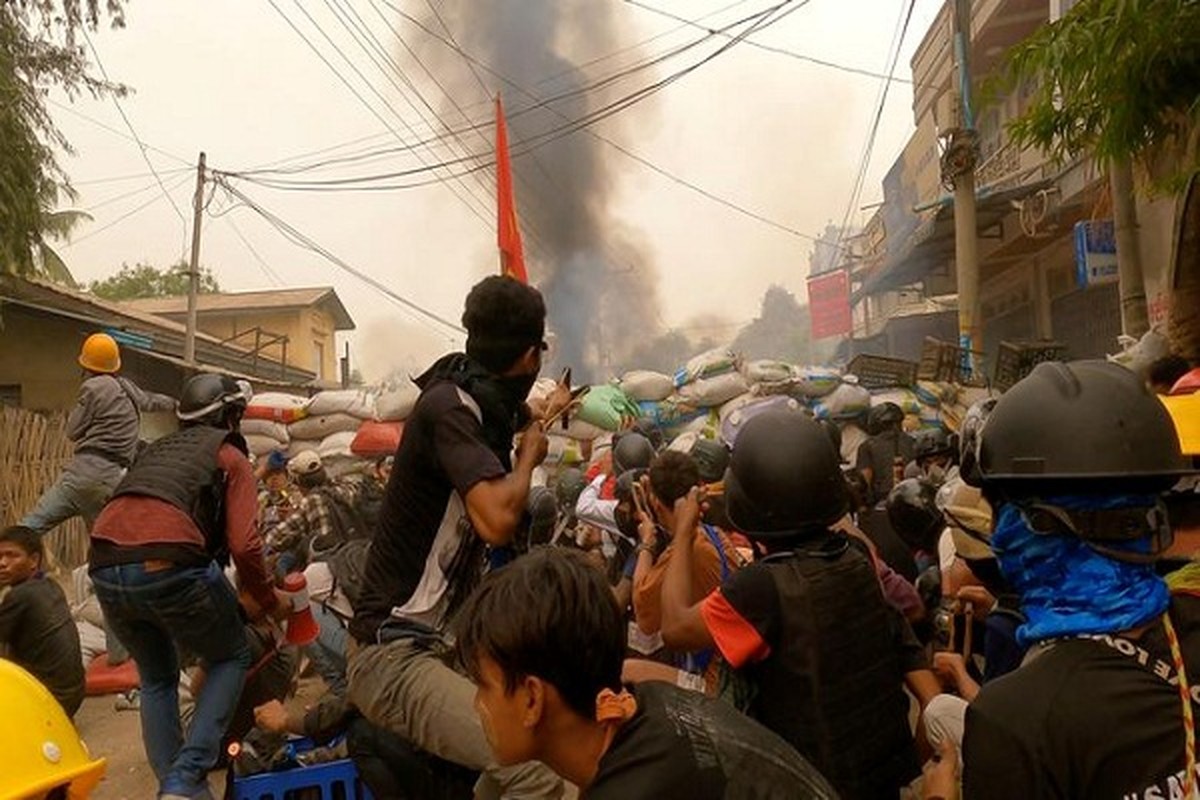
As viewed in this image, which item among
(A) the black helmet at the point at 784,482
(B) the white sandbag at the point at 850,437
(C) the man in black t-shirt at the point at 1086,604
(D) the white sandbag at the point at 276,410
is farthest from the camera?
(D) the white sandbag at the point at 276,410

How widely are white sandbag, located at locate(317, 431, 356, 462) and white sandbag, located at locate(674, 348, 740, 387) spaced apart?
3.73 metres

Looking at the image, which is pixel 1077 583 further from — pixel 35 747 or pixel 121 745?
pixel 121 745

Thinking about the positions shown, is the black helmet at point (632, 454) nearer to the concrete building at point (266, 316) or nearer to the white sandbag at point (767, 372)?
the white sandbag at point (767, 372)

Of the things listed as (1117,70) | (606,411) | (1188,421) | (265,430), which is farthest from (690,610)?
(265,430)

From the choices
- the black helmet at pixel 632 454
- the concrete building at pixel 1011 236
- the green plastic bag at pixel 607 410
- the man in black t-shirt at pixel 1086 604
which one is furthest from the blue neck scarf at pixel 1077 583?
the green plastic bag at pixel 607 410

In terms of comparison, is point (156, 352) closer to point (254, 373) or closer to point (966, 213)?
point (254, 373)

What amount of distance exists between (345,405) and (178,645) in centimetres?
790

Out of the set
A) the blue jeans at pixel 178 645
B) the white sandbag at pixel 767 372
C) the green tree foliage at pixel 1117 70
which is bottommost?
the blue jeans at pixel 178 645

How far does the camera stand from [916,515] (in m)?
3.46

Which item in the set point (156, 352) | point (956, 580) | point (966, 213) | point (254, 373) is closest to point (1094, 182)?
point (966, 213)

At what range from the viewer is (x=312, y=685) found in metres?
5.69

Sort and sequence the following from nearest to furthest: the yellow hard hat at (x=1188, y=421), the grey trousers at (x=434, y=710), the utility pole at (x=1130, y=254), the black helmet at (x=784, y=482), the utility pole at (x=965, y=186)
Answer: the yellow hard hat at (x=1188, y=421), the black helmet at (x=784, y=482), the grey trousers at (x=434, y=710), the utility pole at (x=1130, y=254), the utility pole at (x=965, y=186)

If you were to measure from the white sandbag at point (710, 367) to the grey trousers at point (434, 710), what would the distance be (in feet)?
26.4

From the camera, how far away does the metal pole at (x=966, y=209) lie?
10070 millimetres
